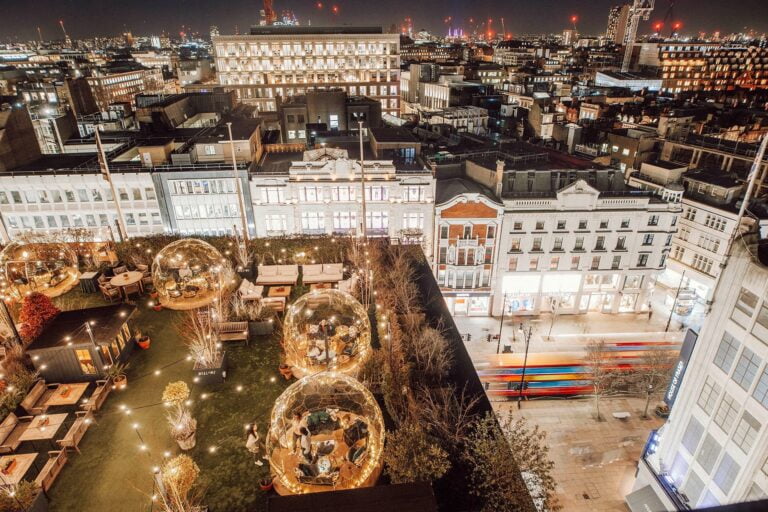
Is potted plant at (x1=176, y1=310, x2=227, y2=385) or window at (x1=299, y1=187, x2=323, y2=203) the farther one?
window at (x1=299, y1=187, x2=323, y2=203)

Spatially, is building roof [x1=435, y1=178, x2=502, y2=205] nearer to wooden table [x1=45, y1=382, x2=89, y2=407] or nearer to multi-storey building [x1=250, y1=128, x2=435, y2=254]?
multi-storey building [x1=250, y1=128, x2=435, y2=254]

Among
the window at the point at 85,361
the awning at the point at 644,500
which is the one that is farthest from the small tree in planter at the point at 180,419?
the awning at the point at 644,500

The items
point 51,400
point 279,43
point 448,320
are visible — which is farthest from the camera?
point 279,43

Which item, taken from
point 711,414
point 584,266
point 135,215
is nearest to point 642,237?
point 584,266

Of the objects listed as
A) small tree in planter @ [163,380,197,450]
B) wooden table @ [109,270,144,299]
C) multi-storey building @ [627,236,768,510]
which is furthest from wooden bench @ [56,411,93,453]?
multi-storey building @ [627,236,768,510]

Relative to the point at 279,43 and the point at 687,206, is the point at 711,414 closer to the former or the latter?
the point at 687,206
